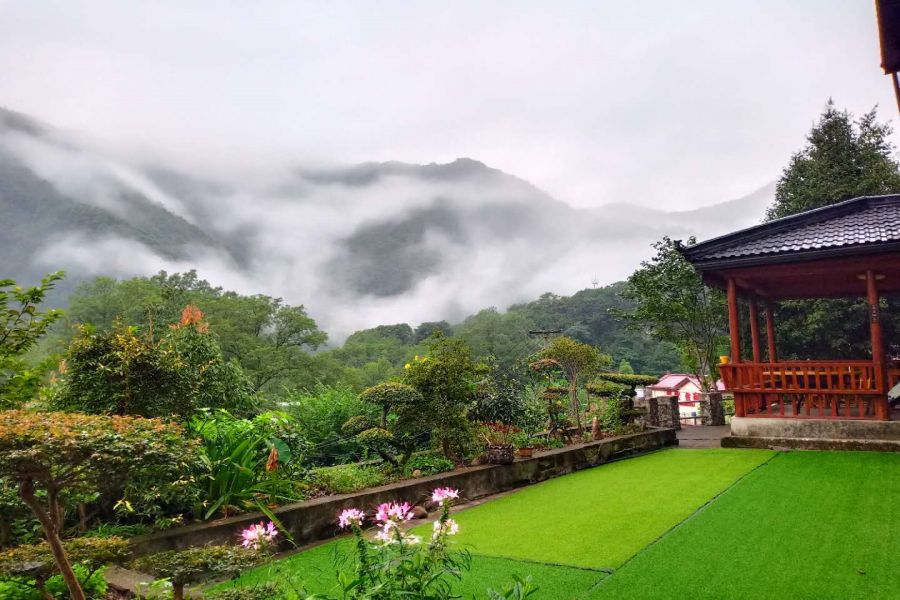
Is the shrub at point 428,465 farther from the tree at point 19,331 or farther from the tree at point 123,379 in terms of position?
the tree at point 19,331

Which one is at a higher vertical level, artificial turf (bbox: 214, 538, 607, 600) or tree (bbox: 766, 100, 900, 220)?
tree (bbox: 766, 100, 900, 220)

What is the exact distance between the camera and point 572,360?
31.9 ft

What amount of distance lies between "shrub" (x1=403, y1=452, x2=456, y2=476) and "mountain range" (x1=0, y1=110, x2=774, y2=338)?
55.2 m

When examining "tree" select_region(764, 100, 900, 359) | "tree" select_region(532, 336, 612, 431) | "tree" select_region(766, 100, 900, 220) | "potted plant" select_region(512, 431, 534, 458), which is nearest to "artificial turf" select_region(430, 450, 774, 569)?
"potted plant" select_region(512, 431, 534, 458)

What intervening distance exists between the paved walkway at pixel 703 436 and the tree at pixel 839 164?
9.94m

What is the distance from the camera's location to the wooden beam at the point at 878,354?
770cm

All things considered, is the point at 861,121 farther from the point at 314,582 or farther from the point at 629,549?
the point at 314,582

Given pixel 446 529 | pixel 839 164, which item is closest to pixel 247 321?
pixel 839 164

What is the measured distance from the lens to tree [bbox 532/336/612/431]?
378 inches

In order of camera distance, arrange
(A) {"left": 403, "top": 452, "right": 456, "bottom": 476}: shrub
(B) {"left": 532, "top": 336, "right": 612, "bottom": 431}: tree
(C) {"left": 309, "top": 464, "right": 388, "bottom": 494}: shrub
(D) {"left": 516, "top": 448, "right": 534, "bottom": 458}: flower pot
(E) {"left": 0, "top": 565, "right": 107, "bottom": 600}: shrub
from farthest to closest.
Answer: (B) {"left": 532, "top": 336, "right": 612, "bottom": 431}: tree < (D) {"left": 516, "top": 448, "right": 534, "bottom": 458}: flower pot < (A) {"left": 403, "top": 452, "right": 456, "bottom": 476}: shrub < (C) {"left": 309, "top": 464, "right": 388, "bottom": 494}: shrub < (E) {"left": 0, "top": 565, "right": 107, "bottom": 600}: shrub

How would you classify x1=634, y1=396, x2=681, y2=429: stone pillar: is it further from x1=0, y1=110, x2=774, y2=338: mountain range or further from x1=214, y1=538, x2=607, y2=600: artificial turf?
x1=0, y1=110, x2=774, y2=338: mountain range

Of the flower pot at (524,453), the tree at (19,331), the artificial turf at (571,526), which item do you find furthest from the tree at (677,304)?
the tree at (19,331)

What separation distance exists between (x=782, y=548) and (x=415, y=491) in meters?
3.45

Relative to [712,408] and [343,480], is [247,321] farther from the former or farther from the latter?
[343,480]
